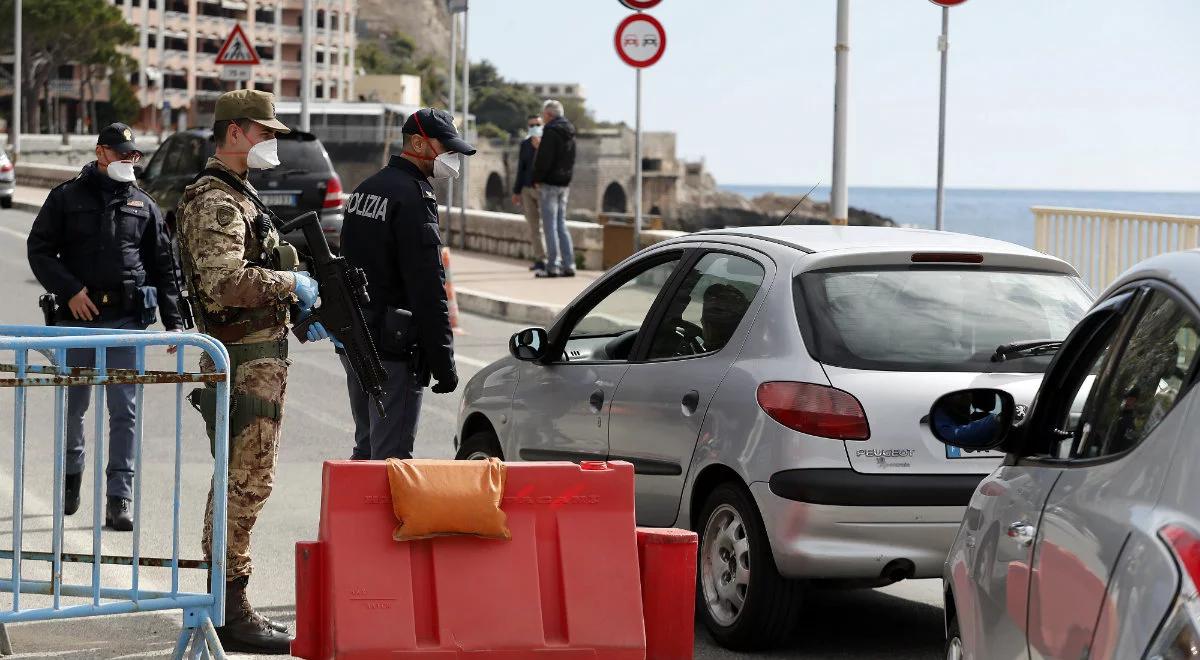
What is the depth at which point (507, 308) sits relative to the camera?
18.0m

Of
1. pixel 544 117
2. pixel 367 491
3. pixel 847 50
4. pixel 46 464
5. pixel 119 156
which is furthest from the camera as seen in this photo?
pixel 544 117

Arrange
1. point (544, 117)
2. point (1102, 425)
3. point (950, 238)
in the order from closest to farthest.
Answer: point (1102, 425)
point (950, 238)
point (544, 117)

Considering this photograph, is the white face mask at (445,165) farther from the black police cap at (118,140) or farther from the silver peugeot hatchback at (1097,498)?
the silver peugeot hatchback at (1097,498)

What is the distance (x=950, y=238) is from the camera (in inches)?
255

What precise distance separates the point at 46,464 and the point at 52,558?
485cm

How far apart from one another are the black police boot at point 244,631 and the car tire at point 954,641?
2.35 meters

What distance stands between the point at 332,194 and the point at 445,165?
1364 centimetres

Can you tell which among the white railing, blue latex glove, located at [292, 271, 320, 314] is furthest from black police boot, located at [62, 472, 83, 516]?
the white railing

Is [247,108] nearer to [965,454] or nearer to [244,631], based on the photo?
[244,631]

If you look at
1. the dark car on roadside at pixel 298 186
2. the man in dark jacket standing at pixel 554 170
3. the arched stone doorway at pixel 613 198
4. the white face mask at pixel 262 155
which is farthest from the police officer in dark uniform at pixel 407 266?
the arched stone doorway at pixel 613 198

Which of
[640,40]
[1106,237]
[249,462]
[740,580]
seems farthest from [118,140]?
[640,40]

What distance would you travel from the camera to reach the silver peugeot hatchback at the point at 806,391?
564 cm

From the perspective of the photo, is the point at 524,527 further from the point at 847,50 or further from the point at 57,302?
the point at 847,50

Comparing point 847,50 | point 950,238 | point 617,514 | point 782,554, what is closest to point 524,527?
point 617,514
